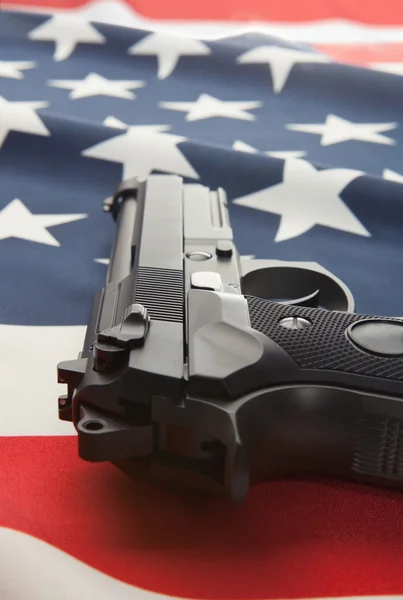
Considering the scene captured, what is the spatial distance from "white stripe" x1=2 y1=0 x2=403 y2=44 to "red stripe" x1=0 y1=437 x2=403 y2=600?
2493 mm

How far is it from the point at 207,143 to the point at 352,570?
1.40 metres

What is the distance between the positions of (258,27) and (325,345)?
8.26 ft

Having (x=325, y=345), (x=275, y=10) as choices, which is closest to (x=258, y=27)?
(x=275, y=10)

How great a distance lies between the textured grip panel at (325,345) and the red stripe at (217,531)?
0.20m

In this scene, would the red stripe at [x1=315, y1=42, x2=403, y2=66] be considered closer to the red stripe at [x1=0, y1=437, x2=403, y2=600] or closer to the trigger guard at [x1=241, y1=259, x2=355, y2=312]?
the trigger guard at [x1=241, y1=259, x2=355, y2=312]

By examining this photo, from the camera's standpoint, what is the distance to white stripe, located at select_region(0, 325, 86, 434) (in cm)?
109

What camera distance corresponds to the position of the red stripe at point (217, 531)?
843 mm

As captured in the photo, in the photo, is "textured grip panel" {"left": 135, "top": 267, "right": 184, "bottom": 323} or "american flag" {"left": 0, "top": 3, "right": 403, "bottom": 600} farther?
"textured grip panel" {"left": 135, "top": 267, "right": 184, "bottom": 323}

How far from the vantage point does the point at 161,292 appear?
1036 millimetres

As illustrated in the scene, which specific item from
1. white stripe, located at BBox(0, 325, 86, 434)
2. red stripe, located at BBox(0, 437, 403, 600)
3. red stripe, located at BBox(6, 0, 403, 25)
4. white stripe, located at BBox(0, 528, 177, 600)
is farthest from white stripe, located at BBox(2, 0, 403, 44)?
white stripe, located at BBox(0, 528, 177, 600)

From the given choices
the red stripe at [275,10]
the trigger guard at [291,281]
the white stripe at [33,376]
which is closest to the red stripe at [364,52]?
the red stripe at [275,10]

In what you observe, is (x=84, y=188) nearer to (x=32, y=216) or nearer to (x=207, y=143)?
(x=32, y=216)

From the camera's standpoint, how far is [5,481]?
0.97 meters

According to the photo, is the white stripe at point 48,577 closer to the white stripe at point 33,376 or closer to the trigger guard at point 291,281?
the white stripe at point 33,376
